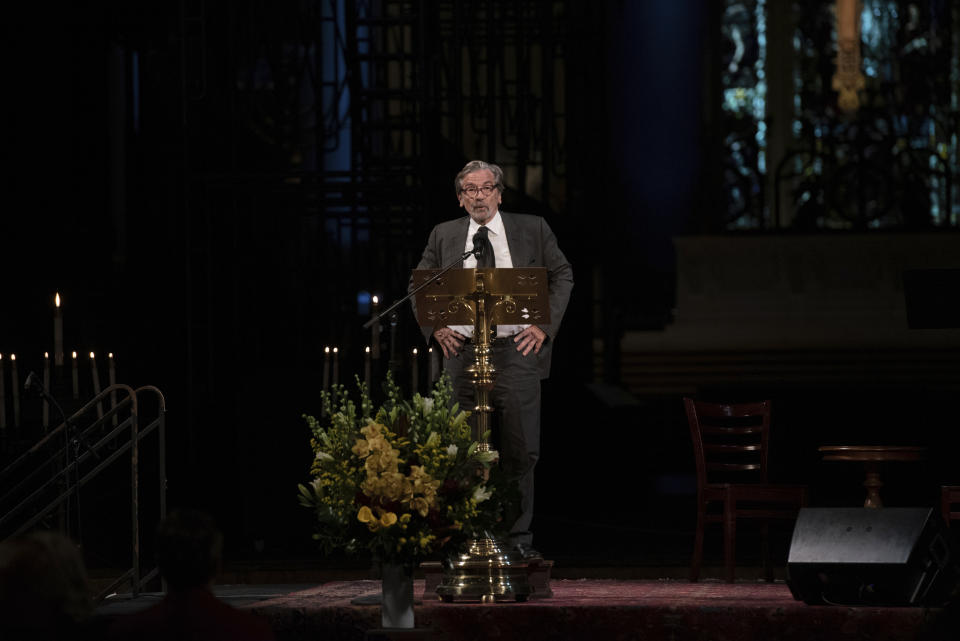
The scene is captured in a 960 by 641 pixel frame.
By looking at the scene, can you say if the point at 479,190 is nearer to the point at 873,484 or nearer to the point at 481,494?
the point at 481,494

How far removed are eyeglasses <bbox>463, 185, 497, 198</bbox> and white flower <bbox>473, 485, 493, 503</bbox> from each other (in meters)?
1.06

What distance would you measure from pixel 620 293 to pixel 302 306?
531 cm

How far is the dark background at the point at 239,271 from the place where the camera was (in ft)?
24.3

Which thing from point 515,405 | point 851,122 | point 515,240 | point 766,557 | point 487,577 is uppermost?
point 851,122

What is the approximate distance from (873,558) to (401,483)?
4.57ft

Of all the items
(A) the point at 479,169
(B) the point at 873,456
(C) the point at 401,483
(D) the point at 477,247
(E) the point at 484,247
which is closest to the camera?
(C) the point at 401,483

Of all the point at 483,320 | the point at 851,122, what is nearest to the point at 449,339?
the point at 483,320

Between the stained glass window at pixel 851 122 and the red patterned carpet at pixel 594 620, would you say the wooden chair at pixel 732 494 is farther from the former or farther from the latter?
the stained glass window at pixel 851 122

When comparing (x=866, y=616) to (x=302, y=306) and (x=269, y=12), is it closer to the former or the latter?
(x=302, y=306)

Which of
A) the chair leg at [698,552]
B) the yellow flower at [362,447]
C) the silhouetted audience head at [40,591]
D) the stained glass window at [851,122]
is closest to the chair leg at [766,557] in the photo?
the chair leg at [698,552]

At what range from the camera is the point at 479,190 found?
5285mm

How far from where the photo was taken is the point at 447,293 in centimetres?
512

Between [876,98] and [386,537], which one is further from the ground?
[876,98]

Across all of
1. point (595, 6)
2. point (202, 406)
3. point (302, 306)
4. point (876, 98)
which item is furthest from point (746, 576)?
point (876, 98)
